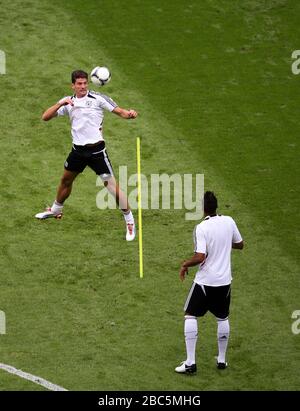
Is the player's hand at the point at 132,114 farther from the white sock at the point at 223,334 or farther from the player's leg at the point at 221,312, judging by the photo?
the white sock at the point at 223,334

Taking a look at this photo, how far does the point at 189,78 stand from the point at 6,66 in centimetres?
355

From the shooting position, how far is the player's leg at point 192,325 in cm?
1268

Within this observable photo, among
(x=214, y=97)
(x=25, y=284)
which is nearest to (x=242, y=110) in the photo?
(x=214, y=97)

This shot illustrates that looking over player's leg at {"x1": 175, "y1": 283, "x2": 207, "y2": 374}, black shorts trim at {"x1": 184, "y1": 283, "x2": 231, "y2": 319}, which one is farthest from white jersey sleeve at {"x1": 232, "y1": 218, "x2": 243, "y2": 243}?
player's leg at {"x1": 175, "y1": 283, "x2": 207, "y2": 374}

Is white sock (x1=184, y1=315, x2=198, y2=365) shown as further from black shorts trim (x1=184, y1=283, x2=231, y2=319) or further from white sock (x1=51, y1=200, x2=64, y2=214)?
white sock (x1=51, y1=200, x2=64, y2=214)

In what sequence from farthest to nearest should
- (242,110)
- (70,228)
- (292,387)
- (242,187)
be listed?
(242,110) → (242,187) → (70,228) → (292,387)

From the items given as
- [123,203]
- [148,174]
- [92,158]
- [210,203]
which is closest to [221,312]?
[210,203]

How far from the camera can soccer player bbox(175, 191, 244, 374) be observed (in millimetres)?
12633

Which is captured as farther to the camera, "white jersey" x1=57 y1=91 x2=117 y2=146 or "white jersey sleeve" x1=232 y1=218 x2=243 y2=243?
"white jersey" x1=57 y1=91 x2=117 y2=146

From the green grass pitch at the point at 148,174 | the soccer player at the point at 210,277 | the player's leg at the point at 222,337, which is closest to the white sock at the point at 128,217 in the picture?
the green grass pitch at the point at 148,174

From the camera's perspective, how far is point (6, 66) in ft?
65.5

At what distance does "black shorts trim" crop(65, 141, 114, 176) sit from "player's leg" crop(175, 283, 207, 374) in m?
3.13
